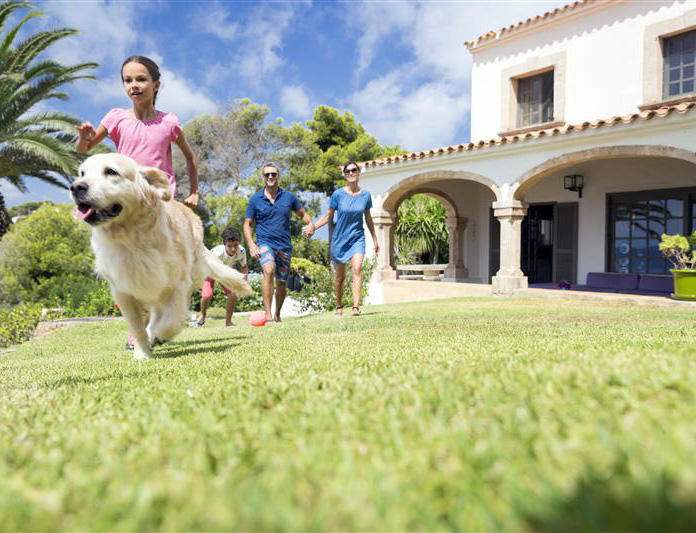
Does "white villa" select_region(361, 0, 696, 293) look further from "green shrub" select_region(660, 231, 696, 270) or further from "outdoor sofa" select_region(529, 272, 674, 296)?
"green shrub" select_region(660, 231, 696, 270)

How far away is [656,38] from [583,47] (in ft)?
6.46

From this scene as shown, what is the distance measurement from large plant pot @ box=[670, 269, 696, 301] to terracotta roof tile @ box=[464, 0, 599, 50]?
8.81 metres

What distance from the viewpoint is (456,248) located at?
18.8 m

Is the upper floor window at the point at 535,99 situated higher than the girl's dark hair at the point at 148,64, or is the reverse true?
the upper floor window at the point at 535,99

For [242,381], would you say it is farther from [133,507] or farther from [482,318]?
[482,318]

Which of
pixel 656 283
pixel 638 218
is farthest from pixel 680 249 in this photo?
pixel 638 218

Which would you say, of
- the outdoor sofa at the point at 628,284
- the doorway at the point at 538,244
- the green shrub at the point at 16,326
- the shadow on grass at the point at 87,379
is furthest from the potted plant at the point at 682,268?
the green shrub at the point at 16,326

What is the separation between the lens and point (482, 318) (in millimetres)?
7152

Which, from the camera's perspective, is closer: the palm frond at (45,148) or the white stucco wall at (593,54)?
the white stucco wall at (593,54)

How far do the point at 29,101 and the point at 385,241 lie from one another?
38.9 ft

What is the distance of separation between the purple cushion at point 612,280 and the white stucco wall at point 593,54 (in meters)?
4.58

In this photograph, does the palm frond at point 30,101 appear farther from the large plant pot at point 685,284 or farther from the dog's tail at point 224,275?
the large plant pot at point 685,284

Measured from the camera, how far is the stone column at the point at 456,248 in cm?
1872

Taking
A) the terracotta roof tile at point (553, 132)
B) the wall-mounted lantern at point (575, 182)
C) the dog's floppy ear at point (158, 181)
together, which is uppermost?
the terracotta roof tile at point (553, 132)
